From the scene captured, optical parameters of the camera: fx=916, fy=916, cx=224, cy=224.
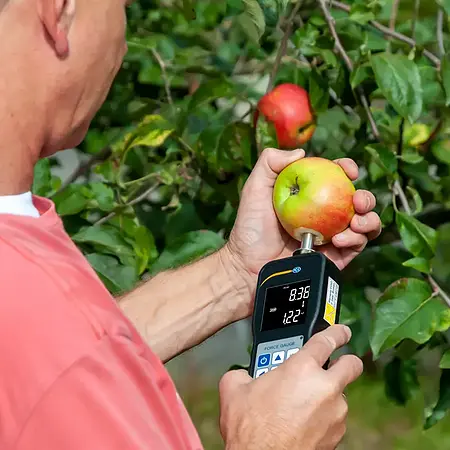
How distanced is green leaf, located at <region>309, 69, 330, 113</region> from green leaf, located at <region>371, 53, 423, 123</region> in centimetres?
18

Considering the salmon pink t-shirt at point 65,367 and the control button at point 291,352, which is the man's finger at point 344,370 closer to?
the control button at point 291,352

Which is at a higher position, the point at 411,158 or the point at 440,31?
the point at 440,31

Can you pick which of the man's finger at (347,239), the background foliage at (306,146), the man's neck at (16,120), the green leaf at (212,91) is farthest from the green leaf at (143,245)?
the man's neck at (16,120)

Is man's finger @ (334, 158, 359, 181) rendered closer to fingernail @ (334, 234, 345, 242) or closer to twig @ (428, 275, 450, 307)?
fingernail @ (334, 234, 345, 242)

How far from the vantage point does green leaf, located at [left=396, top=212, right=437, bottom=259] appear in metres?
1.39

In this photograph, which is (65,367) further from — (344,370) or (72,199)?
(72,199)

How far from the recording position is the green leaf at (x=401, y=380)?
1690 mm

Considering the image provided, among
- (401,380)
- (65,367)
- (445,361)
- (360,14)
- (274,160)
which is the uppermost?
(65,367)

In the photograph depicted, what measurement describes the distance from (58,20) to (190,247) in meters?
0.73

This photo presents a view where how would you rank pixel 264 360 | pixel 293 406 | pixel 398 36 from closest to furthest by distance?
pixel 293 406
pixel 264 360
pixel 398 36

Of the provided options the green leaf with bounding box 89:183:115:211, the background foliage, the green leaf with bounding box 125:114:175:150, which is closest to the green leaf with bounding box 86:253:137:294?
the background foliage

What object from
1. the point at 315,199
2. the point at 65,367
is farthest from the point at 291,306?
the point at 65,367

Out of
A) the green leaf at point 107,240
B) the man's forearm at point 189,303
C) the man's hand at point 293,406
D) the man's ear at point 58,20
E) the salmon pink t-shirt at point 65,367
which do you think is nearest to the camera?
the salmon pink t-shirt at point 65,367

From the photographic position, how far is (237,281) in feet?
4.64
